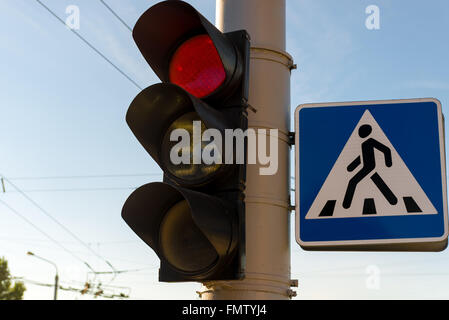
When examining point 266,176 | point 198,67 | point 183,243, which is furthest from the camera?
point 198,67

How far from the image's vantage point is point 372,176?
2.48 m

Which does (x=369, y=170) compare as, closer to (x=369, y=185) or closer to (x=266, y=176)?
(x=369, y=185)

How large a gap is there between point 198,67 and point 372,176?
0.83m

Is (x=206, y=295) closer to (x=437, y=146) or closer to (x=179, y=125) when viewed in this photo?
(x=179, y=125)

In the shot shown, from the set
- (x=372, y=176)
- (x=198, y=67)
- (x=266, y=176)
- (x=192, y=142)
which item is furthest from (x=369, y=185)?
(x=198, y=67)

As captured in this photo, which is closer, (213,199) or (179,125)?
(213,199)

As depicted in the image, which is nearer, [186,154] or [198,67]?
[186,154]

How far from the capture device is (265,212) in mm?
2514

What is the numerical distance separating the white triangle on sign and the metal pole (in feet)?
0.55

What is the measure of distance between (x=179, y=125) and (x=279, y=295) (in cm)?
78
